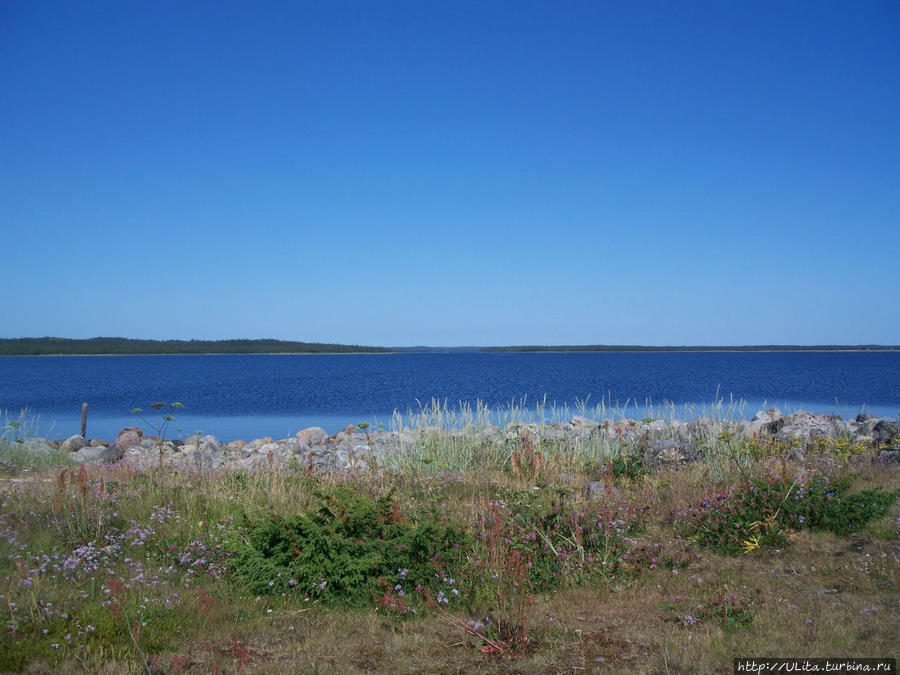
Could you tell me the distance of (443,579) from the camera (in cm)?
487

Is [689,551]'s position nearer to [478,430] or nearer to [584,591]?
[584,591]

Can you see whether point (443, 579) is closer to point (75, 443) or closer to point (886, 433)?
point (886, 433)

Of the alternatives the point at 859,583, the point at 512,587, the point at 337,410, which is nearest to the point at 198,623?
the point at 512,587

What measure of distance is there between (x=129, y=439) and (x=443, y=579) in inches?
656

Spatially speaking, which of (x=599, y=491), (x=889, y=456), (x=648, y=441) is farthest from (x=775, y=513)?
(x=648, y=441)

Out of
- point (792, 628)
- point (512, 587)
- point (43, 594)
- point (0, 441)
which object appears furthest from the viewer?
point (0, 441)

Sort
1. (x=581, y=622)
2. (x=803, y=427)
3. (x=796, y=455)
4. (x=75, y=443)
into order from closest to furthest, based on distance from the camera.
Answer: (x=581, y=622) → (x=796, y=455) → (x=803, y=427) → (x=75, y=443)

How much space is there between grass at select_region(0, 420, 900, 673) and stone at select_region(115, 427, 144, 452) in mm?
10246

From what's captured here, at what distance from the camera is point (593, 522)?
5.76 meters

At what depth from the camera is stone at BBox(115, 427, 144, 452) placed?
17019 millimetres

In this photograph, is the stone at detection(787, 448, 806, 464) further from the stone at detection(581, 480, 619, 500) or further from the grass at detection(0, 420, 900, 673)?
the stone at detection(581, 480, 619, 500)

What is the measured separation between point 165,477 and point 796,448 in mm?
9344

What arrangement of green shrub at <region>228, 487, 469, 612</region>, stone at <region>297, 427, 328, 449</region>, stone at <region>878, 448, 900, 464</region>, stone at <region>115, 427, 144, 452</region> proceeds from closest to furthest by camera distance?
1. green shrub at <region>228, 487, 469, 612</region>
2. stone at <region>878, 448, 900, 464</region>
3. stone at <region>115, 427, 144, 452</region>
4. stone at <region>297, 427, 328, 449</region>

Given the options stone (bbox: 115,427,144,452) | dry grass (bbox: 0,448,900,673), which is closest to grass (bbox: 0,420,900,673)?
dry grass (bbox: 0,448,900,673)
